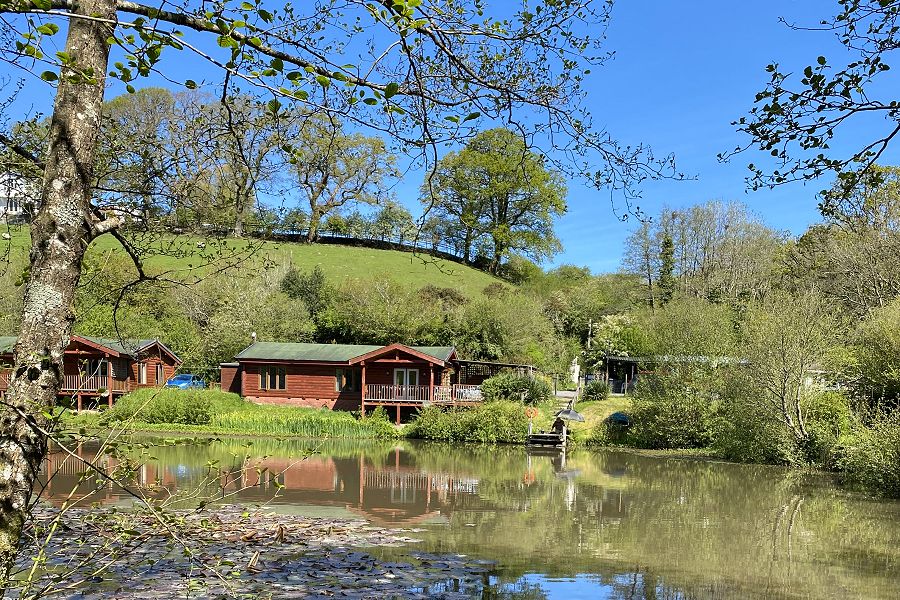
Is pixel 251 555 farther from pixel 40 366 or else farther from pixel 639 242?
pixel 639 242

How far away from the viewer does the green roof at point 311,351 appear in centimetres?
3581

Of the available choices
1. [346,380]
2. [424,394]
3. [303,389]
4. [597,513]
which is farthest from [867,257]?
[303,389]

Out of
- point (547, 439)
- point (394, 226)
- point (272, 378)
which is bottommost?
point (547, 439)

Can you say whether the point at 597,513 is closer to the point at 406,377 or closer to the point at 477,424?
the point at 477,424

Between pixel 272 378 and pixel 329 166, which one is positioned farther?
pixel 272 378

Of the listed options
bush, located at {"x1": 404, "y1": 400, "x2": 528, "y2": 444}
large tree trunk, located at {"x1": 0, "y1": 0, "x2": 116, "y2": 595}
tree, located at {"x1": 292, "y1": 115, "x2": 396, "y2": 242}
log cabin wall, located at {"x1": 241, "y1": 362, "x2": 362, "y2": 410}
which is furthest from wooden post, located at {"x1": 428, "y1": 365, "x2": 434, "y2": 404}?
large tree trunk, located at {"x1": 0, "y1": 0, "x2": 116, "y2": 595}

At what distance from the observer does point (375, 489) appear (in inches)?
723

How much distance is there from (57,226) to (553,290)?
5308cm

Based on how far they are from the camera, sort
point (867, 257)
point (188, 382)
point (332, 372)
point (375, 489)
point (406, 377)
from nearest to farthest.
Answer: point (375, 489) < point (867, 257) < point (406, 377) < point (332, 372) < point (188, 382)

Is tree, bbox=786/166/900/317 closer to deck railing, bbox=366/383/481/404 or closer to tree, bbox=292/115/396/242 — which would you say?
deck railing, bbox=366/383/481/404

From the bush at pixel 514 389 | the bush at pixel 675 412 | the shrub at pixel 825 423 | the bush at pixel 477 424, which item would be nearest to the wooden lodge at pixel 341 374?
the bush at pixel 514 389

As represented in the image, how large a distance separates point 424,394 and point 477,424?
4.21m

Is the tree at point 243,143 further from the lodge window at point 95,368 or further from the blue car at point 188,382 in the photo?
the blue car at point 188,382

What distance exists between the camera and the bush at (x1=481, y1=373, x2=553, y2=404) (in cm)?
3266
